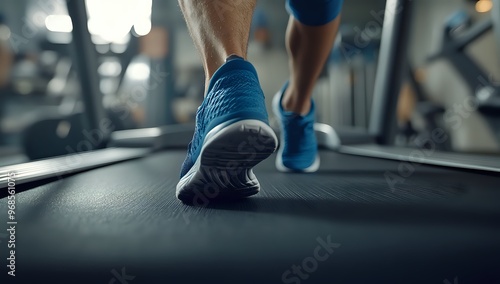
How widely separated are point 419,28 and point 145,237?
4.90 m

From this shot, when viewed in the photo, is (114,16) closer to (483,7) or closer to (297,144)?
(297,144)

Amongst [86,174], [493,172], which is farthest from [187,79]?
[493,172]

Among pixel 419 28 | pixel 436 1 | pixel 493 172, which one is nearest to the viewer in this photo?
pixel 493 172

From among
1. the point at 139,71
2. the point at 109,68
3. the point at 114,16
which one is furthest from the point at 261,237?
the point at 109,68

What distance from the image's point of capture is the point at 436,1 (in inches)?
164

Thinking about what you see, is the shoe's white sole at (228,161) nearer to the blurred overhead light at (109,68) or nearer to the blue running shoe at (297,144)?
the blue running shoe at (297,144)

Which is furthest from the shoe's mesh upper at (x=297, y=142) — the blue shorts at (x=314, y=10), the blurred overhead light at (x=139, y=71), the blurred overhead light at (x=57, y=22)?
the blurred overhead light at (x=57, y=22)

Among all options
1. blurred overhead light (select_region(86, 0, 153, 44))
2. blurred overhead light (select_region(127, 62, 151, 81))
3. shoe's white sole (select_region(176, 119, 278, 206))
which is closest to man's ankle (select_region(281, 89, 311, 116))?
shoe's white sole (select_region(176, 119, 278, 206))

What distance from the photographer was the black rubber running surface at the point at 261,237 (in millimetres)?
385

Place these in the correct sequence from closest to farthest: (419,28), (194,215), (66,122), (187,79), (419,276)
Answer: (419,276) < (194,215) < (66,122) < (419,28) < (187,79)

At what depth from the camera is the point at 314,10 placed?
1007 mm

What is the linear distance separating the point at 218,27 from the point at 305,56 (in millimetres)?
535

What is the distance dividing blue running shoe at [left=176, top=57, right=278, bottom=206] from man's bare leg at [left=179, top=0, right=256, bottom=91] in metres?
0.04

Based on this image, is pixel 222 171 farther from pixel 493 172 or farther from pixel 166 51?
pixel 166 51
